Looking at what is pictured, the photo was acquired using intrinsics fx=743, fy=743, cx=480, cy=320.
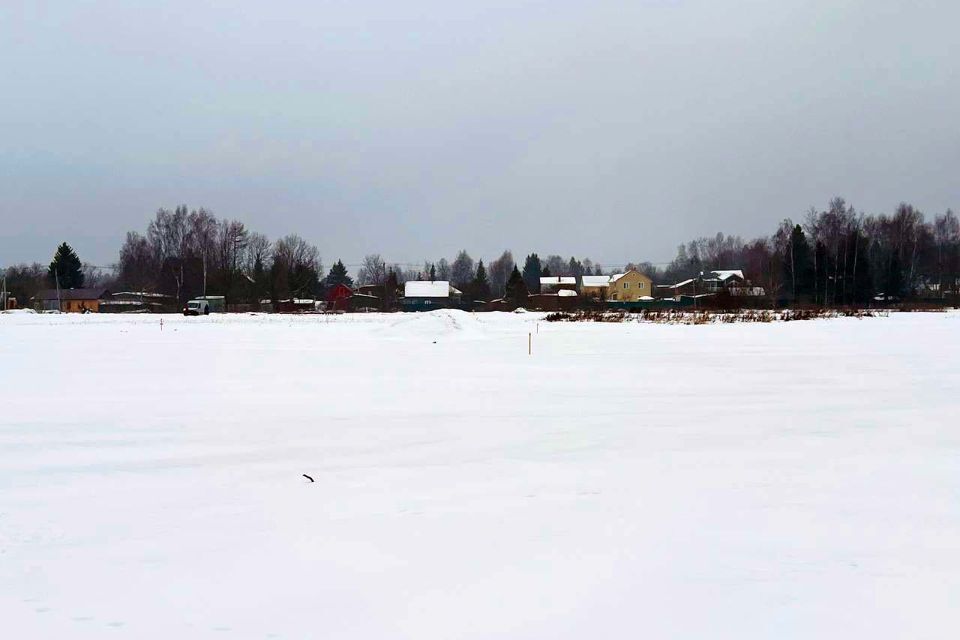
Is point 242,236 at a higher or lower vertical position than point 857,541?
higher

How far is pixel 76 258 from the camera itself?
11081cm

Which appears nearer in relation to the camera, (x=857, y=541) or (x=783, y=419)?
(x=857, y=541)

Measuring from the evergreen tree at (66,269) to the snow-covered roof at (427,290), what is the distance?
48.6 m

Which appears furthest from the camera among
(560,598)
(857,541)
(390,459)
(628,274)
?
(628,274)

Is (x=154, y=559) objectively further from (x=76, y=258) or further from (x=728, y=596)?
(x=76, y=258)

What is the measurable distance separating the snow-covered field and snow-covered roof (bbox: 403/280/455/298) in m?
90.5

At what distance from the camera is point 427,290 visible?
106125 millimetres

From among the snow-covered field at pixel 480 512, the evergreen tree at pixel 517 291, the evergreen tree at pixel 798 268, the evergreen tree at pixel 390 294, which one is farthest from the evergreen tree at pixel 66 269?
the snow-covered field at pixel 480 512

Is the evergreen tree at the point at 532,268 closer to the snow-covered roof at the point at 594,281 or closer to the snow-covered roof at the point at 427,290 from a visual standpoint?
the snow-covered roof at the point at 594,281

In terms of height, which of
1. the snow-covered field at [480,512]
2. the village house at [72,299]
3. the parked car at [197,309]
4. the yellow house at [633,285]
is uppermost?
the yellow house at [633,285]

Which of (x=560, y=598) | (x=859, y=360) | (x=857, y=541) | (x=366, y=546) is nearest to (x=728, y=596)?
(x=560, y=598)

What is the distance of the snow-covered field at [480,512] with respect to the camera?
4.38 metres

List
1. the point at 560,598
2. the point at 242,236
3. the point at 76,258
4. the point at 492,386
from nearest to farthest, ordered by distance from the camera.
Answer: the point at 560,598, the point at 492,386, the point at 242,236, the point at 76,258

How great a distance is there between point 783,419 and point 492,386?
18.4 feet
